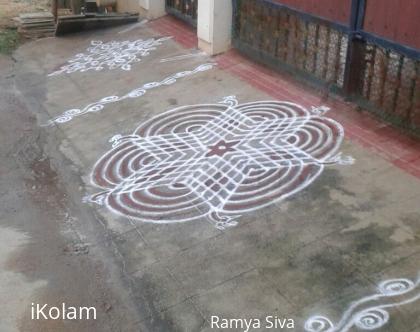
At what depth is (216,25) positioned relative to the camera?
11.0 m

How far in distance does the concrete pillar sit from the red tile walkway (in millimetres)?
232

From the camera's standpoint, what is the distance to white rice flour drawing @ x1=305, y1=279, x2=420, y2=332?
15.6ft

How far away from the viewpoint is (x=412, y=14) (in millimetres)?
7152

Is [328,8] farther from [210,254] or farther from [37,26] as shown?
[37,26]

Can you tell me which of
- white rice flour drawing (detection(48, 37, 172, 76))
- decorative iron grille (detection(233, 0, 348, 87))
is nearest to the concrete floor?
decorative iron grille (detection(233, 0, 348, 87))

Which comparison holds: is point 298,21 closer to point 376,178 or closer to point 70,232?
point 376,178

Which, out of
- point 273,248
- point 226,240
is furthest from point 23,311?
point 273,248

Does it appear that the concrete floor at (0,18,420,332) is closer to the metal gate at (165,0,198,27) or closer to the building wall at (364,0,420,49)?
the building wall at (364,0,420,49)

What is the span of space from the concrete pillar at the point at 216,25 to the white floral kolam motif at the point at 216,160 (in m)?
2.46

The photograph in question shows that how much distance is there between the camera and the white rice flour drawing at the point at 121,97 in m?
9.77

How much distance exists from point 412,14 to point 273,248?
3616 mm

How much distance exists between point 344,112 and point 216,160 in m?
2.06

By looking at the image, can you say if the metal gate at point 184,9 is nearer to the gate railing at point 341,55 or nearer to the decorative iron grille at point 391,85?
the gate railing at point 341,55

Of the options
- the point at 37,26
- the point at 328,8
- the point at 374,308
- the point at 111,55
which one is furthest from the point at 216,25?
the point at 374,308
